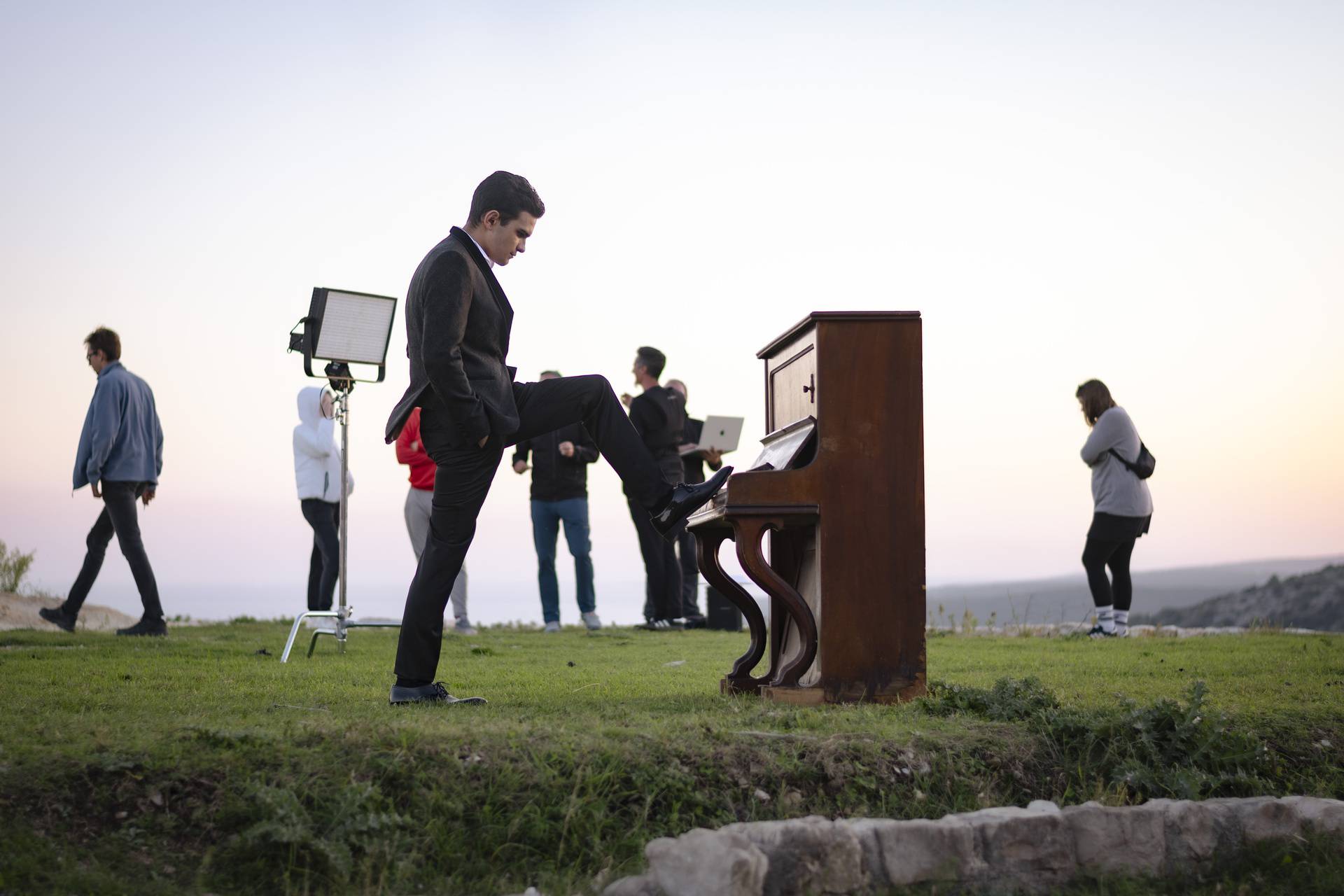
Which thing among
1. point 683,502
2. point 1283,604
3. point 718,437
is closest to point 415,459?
point 718,437

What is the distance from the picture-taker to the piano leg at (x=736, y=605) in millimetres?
5770

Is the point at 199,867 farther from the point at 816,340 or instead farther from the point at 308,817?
the point at 816,340

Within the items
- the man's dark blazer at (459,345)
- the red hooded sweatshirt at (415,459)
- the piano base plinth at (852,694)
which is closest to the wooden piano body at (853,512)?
the piano base plinth at (852,694)

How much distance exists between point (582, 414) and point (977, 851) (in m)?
2.61

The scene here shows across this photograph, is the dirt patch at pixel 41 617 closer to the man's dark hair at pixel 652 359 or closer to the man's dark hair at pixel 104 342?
the man's dark hair at pixel 104 342

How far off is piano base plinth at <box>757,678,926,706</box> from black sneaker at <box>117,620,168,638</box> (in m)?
6.59

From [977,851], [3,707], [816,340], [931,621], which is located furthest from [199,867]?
[931,621]

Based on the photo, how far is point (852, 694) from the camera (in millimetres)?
5051

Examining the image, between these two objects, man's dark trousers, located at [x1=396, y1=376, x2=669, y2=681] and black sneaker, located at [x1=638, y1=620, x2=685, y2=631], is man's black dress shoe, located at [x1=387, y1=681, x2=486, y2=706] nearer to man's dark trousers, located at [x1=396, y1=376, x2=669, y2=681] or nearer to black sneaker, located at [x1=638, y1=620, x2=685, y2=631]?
man's dark trousers, located at [x1=396, y1=376, x2=669, y2=681]

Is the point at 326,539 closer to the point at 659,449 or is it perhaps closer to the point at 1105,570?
the point at 659,449

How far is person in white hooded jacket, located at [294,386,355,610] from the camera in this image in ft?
36.5

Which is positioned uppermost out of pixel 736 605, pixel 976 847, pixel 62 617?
pixel 736 605

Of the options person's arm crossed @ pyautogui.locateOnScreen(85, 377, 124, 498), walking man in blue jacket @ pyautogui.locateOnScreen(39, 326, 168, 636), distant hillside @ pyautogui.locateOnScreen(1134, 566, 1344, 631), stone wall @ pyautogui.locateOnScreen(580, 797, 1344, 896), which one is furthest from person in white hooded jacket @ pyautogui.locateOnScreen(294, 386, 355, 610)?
distant hillside @ pyautogui.locateOnScreen(1134, 566, 1344, 631)

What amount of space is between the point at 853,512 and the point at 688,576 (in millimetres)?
8539
